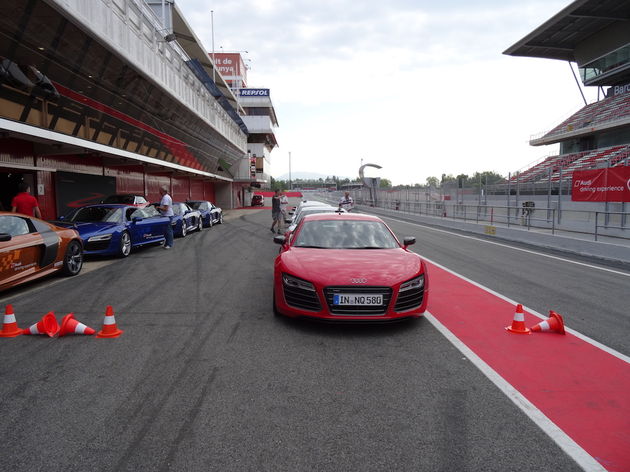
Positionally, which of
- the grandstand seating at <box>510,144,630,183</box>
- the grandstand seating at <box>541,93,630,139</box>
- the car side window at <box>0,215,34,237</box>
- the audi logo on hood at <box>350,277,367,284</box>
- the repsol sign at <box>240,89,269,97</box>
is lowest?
the audi logo on hood at <box>350,277,367,284</box>

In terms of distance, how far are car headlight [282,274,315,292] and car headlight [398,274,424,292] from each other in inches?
37.5

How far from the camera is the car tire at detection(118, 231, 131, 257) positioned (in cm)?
1093

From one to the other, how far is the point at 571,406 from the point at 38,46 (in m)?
14.2

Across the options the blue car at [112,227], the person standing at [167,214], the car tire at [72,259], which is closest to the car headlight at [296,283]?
the car tire at [72,259]

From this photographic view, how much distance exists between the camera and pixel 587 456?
2592 millimetres

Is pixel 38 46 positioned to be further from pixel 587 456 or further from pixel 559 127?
pixel 559 127

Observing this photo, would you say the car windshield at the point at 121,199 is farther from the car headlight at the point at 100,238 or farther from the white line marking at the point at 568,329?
the white line marking at the point at 568,329

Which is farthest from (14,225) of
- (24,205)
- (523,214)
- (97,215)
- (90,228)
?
(523,214)

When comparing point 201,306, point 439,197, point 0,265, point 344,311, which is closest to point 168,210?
point 0,265

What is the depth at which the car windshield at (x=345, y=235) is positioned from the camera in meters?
5.93

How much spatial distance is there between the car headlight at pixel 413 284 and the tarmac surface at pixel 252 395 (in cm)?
49

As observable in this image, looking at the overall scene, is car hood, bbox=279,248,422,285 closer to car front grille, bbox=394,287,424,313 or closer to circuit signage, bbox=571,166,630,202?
car front grille, bbox=394,287,424,313

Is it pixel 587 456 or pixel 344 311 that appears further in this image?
pixel 344 311

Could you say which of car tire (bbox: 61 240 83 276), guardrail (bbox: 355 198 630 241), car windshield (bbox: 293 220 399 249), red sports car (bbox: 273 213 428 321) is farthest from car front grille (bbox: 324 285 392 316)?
guardrail (bbox: 355 198 630 241)
